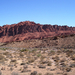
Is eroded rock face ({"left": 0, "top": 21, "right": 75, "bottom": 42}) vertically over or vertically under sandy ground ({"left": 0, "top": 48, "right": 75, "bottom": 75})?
over

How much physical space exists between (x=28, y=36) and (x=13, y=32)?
598 inches

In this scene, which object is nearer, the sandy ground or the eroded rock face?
the sandy ground

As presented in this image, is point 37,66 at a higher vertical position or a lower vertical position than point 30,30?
lower

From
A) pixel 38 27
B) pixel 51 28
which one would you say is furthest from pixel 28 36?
pixel 51 28

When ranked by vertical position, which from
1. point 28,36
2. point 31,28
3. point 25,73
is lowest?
point 25,73

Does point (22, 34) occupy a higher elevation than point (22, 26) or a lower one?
lower

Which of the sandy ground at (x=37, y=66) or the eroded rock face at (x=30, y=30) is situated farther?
the eroded rock face at (x=30, y=30)

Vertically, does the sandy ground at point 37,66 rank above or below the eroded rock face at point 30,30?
below

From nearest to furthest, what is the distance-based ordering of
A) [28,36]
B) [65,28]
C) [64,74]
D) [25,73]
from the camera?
[64,74], [25,73], [28,36], [65,28]

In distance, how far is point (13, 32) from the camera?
81.4 m

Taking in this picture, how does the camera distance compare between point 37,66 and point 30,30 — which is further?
point 30,30

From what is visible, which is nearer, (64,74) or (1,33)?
(64,74)

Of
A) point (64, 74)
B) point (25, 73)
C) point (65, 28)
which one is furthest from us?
point (65, 28)

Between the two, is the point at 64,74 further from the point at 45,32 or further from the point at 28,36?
the point at 45,32
